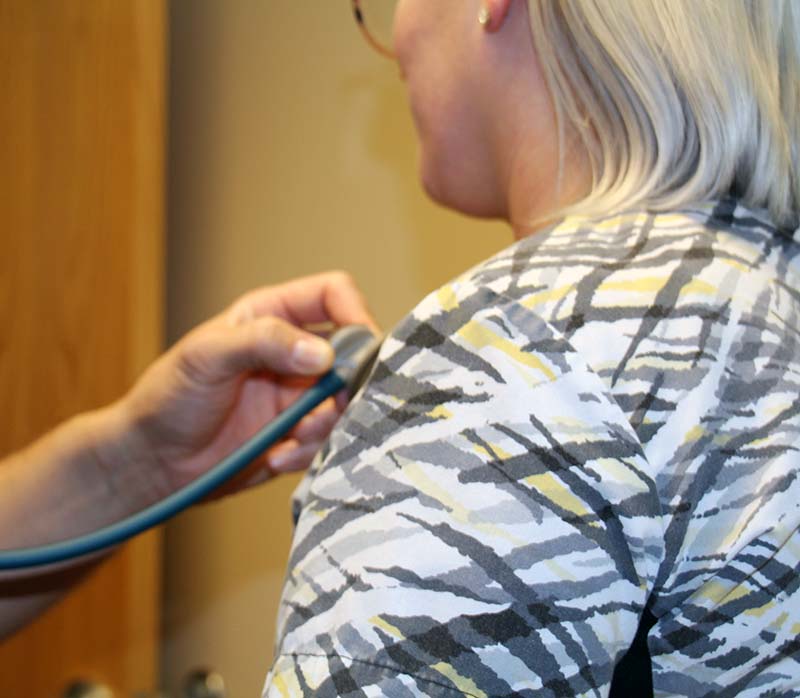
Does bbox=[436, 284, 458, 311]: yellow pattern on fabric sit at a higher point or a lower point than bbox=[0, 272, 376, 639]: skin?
higher

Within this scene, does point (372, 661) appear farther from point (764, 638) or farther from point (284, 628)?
point (764, 638)

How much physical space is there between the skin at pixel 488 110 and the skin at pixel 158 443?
0.63 feet

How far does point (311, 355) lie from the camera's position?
2.70ft

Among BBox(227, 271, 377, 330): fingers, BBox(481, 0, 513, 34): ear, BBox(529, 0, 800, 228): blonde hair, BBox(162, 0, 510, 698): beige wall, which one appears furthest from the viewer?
BBox(162, 0, 510, 698): beige wall

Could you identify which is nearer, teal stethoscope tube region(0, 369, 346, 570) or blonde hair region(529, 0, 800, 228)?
blonde hair region(529, 0, 800, 228)

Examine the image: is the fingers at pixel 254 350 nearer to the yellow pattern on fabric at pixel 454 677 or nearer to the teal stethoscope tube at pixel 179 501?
the teal stethoscope tube at pixel 179 501

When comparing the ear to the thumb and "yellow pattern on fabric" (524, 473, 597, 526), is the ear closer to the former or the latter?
the thumb

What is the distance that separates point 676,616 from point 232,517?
1.24 m

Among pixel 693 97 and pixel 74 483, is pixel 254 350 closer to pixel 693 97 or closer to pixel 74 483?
pixel 74 483

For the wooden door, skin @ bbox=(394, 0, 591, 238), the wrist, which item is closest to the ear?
skin @ bbox=(394, 0, 591, 238)

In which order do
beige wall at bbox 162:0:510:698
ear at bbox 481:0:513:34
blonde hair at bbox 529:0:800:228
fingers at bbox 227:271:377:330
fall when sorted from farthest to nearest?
1. beige wall at bbox 162:0:510:698
2. fingers at bbox 227:271:377:330
3. ear at bbox 481:0:513:34
4. blonde hair at bbox 529:0:800:228

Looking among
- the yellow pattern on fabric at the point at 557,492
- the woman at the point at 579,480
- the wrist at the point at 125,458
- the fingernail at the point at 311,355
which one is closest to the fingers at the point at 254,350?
the fingernail at the point at 311,355

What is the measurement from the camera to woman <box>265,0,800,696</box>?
465 mm

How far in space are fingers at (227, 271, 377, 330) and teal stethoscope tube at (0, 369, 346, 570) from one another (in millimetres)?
180
